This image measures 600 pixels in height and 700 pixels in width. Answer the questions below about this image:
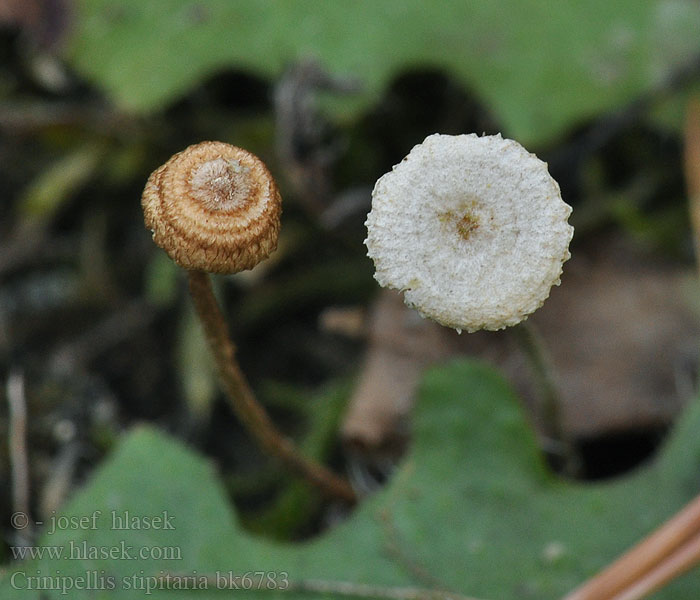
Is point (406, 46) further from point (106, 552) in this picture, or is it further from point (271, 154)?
point (106, 552)

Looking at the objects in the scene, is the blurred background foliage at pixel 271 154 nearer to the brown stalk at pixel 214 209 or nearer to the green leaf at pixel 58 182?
the green leaf at pixel 58 182

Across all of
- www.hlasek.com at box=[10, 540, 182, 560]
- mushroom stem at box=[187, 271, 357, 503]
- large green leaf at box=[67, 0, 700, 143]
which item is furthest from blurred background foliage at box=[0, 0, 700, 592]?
www.hlasek.com at box=[10, 540, 182, 560]

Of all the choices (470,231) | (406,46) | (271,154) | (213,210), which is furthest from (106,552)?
(406,46)

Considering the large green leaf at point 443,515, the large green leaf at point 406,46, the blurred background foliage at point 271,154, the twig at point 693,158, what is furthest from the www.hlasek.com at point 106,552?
the twig at point 693,158

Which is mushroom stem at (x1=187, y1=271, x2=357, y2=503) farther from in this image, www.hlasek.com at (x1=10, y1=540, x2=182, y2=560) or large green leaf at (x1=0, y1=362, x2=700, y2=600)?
www.hlasek.com at (x1=10, y1=540, x2=182, y2=560)

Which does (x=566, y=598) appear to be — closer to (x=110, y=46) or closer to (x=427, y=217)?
(x=427, y=217)
